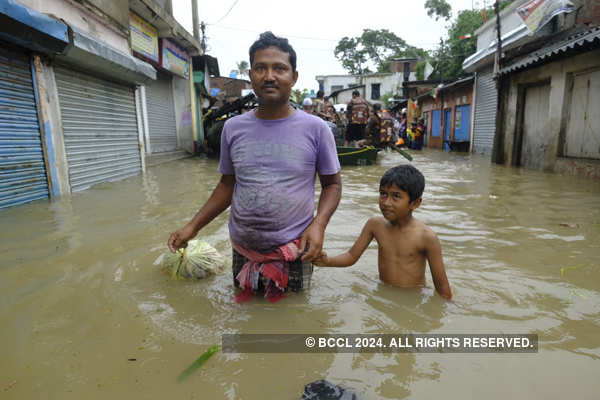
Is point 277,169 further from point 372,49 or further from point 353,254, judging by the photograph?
point 372,49

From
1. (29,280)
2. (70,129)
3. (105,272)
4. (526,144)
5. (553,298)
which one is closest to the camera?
(553,298)

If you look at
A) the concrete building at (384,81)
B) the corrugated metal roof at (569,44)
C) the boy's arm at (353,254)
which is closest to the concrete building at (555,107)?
the corrugated metal roof at (569,44)

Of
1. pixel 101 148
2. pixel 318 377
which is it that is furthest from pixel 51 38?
pixel 318 377

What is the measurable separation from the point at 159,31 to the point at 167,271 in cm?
1089

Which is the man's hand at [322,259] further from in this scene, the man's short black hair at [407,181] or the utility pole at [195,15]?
the utility pole at [195,15]

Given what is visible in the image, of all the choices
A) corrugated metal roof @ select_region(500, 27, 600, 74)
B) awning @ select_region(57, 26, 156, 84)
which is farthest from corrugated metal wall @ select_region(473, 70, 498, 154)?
awning @ select_region(57, 26, 156, 84)

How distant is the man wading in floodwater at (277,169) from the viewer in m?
1.93

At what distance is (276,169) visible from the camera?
1999 millimetres

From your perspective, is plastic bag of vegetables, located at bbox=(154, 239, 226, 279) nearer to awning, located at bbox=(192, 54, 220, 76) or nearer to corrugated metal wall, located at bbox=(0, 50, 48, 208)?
corrugated metal wall, located at bbox=(0, 50, 48, 208)

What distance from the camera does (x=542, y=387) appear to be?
5.10 ft

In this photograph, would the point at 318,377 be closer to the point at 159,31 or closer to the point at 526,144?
the point at 526,144

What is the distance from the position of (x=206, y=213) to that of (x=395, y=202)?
1.13 metres

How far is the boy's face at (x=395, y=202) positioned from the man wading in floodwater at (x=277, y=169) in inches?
12.7

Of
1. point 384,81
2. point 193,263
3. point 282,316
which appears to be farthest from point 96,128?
point 384,81
